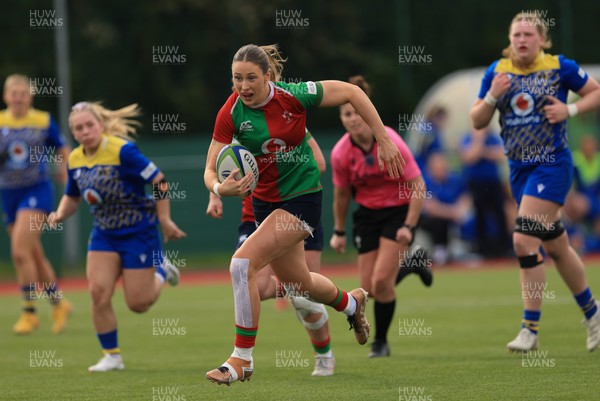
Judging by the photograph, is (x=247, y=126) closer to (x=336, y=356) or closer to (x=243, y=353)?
(x=243, y=353)

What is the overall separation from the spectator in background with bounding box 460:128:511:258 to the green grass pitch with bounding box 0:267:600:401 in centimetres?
438

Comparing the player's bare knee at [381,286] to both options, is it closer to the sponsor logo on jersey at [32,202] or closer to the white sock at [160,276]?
the white sock at [160,276]

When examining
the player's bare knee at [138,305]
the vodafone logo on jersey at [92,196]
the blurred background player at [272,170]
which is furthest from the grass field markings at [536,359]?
the vodafone logo on jersey at [92,196]

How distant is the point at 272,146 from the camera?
698 cm

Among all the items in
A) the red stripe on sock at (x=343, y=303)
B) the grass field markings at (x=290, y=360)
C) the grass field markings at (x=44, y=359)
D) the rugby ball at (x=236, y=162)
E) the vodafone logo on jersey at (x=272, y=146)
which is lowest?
the grass field markings at (x=44, y=359)

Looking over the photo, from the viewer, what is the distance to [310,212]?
7043mm

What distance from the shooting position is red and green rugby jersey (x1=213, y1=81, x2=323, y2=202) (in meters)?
6.92

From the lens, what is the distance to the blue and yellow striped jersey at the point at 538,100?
8469 mm

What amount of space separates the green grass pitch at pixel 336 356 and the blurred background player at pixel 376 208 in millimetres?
530

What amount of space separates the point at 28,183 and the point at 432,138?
9.63 m

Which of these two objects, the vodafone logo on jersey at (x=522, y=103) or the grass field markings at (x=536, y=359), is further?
the vodafone logo on jersey at (x=522, y=103)

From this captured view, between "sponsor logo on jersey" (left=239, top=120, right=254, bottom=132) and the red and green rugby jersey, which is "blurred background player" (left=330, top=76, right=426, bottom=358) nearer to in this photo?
the red and green rugby jersey

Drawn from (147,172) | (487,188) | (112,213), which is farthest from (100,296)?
(487,188)

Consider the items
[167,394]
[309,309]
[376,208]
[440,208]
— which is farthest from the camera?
[440,208]
